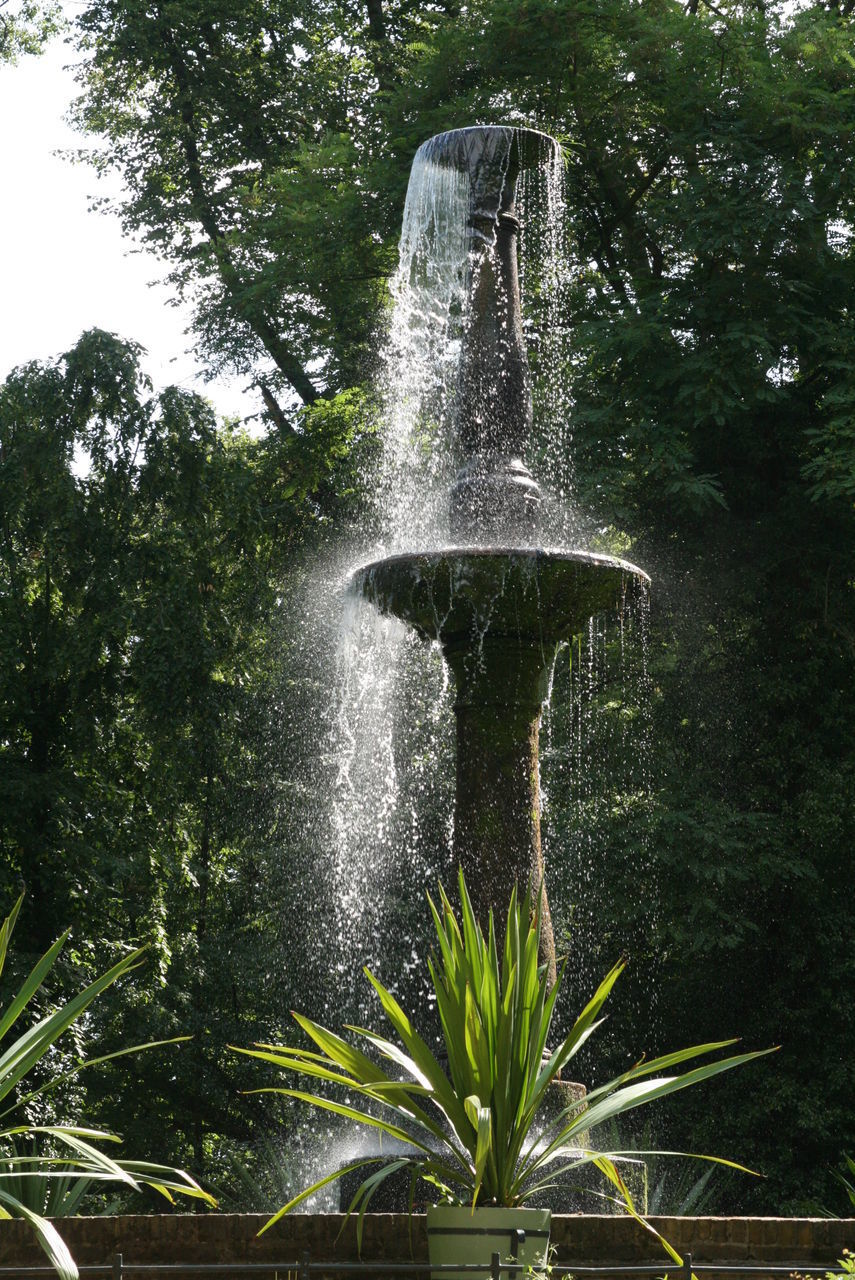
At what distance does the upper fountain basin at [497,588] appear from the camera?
24.1 ft

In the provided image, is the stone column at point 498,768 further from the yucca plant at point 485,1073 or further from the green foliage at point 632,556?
the green foliage at point 632,556

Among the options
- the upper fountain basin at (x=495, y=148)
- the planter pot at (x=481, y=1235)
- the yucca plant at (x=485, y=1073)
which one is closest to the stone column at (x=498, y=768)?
the yucca plant at (x=485, y=1073)

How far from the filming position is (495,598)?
Answer: 7.42m

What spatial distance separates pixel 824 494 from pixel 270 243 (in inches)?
263

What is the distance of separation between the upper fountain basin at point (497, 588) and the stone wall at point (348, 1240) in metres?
3.02

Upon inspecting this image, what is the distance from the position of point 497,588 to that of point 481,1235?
11.2ft

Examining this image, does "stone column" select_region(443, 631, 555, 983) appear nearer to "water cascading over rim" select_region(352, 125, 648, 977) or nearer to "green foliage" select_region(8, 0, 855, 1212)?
"water cascading over rim" select_region(352, 125, 648, 977)

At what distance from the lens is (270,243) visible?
17.2 metres

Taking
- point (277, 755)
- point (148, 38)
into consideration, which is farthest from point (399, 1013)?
Answer: point (148, 38)

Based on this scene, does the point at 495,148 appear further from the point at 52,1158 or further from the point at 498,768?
the point at 52,1158

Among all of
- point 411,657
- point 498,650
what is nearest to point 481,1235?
point 498,650

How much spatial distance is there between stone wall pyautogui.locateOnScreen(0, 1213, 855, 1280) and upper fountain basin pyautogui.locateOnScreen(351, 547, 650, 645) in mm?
3017

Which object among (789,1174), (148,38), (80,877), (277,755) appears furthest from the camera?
(148,38)

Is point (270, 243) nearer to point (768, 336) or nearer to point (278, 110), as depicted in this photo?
point (278, 110)
